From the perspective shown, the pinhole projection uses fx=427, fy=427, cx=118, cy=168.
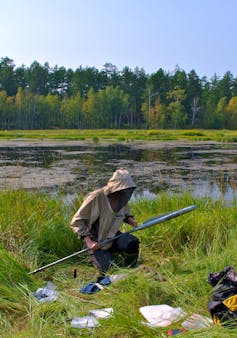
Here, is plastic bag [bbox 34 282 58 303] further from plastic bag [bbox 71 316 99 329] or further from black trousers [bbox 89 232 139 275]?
black trousers [bbox 89 232 139 275]

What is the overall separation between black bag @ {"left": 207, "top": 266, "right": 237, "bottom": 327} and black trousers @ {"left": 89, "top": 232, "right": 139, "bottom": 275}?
1056 millimetres

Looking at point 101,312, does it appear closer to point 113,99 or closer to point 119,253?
point 119,253

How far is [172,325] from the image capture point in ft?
8.03

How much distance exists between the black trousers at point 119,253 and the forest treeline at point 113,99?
47.0 m

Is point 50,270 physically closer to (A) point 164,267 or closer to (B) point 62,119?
(A) point 164,267

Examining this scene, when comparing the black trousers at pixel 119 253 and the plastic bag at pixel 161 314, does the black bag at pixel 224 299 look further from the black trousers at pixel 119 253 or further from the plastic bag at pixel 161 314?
the black trousers at pixel 119 253

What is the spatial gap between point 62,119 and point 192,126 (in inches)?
656

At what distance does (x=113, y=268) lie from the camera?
11.6ft

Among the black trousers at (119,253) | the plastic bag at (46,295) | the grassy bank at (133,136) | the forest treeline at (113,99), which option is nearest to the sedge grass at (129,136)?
the grassy bank at (133,136)

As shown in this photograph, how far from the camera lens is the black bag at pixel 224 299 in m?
2.35

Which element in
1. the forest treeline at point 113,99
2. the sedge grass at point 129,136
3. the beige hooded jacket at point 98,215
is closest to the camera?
the beige hooded jacket at point 98,215

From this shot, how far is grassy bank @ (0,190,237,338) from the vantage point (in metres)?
2.49

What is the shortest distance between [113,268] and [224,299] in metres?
1.27

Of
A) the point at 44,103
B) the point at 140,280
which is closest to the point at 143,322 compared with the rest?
the point at 140,280
